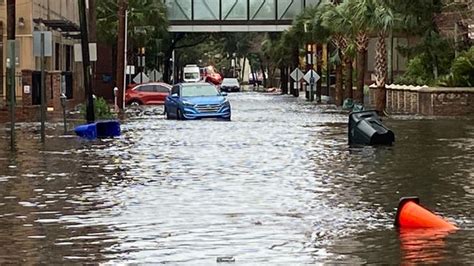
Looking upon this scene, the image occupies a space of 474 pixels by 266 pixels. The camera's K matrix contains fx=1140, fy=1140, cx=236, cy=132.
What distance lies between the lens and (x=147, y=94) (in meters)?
60.4

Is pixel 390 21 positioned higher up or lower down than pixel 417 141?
higher up

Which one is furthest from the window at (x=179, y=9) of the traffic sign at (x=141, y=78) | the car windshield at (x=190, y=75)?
the car windshield at (x=190, y=75)

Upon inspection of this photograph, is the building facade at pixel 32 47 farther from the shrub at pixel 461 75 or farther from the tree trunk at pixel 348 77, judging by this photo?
the shrub at pixel 461 75

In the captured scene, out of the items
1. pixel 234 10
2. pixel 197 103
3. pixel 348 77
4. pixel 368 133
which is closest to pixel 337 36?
pixel 348 77

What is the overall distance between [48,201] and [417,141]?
45.3 feet

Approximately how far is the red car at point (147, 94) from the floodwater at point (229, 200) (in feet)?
105

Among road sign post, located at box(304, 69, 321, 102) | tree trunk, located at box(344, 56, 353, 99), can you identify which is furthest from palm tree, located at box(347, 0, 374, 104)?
road sign post, located at box(304, 69, 321, 102)

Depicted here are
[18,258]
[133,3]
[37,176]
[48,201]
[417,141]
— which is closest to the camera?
[18,258]

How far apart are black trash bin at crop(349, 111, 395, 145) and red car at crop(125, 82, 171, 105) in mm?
34253

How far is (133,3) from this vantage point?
67.7 m

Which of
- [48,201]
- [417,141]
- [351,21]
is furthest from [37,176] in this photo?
[351,21]

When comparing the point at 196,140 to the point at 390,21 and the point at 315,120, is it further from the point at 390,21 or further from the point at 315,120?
the point at 390,21

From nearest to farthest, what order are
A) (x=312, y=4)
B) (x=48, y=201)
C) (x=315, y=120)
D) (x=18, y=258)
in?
(x=18, y=258)
(x=48, y=201)
(x=315, y=120)
(x=312, y=4)

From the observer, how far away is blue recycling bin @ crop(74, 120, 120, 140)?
95.8ft
